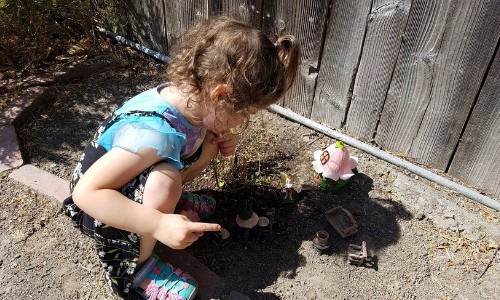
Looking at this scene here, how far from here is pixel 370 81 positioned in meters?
2.62

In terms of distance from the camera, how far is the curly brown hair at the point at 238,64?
170cm

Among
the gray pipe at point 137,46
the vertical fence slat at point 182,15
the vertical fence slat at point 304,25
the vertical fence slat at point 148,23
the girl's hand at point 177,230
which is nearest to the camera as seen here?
the girl's hand at point 177,230

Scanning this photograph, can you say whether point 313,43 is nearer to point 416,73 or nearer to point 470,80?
point 416,73

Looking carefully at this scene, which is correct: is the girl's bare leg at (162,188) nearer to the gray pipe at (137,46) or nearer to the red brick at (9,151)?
the red brick at (9,151)

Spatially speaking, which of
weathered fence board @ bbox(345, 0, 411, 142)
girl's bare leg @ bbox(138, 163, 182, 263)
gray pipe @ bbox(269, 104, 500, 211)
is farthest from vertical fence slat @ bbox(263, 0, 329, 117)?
girl's bare leg @ bbox(138, 163, 182, 263)

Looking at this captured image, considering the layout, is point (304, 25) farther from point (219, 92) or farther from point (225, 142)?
point (219, 92)

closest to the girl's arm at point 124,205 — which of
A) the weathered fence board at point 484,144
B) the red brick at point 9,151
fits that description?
the red brick at point 9,151

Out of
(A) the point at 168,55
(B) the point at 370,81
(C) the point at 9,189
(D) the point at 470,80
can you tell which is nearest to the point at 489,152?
(D) the point at 470,80

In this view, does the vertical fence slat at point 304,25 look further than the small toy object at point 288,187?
Yes

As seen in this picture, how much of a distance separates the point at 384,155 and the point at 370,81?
44cm

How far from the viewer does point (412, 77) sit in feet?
8.07

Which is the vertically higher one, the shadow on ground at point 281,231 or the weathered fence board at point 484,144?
the weathered fence board at point 484,144

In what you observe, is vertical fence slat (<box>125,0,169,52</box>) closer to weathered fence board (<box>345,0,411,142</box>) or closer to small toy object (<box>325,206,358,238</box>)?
weathered fence board (<box>345,0,411,142</box>)

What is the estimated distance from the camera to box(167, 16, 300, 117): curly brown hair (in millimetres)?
1698
